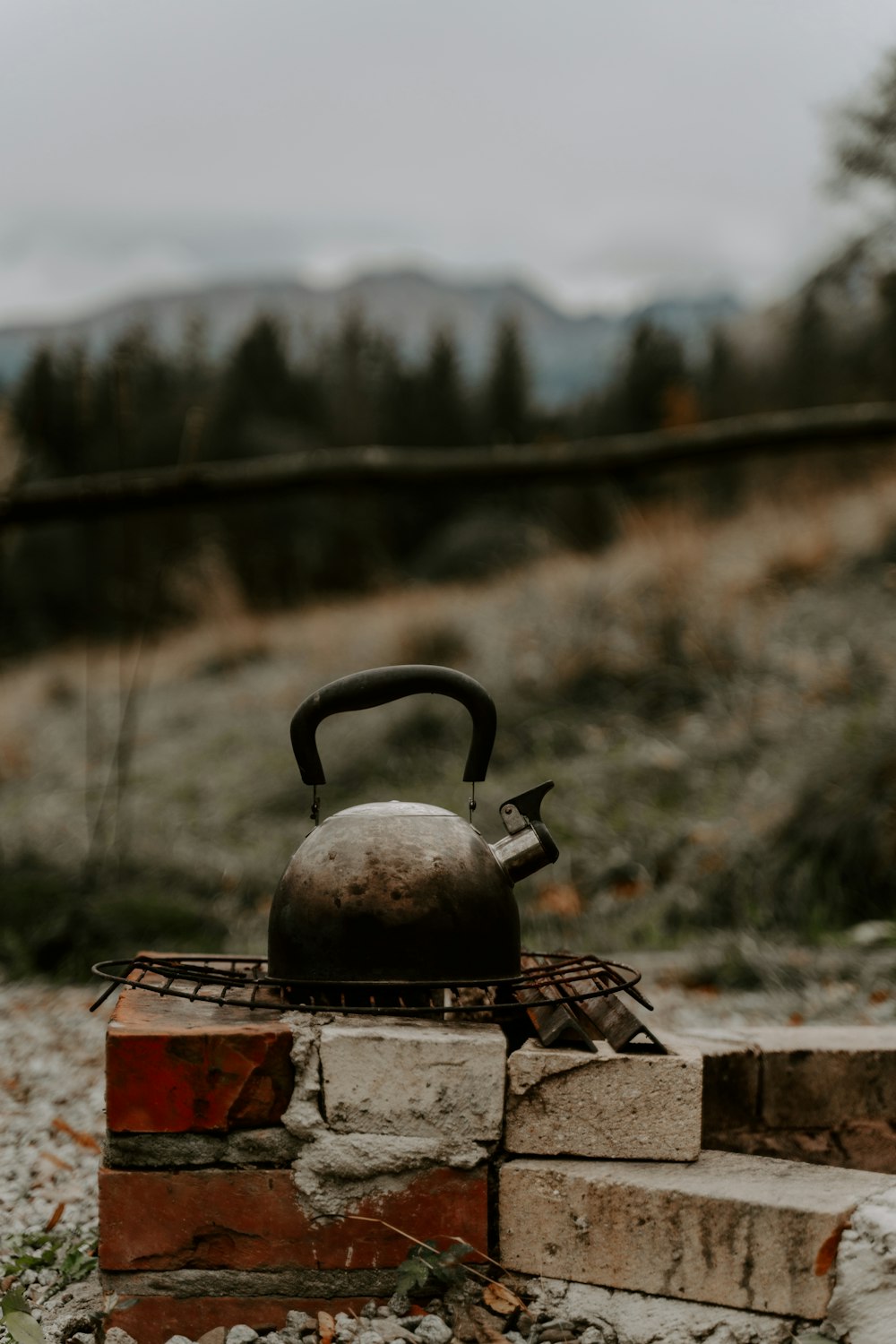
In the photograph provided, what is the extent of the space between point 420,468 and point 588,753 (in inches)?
74.3

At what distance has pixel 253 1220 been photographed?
1.77m

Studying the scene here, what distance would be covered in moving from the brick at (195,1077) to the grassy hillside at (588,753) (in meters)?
2.35

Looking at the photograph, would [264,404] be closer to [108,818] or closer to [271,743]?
[271,743]

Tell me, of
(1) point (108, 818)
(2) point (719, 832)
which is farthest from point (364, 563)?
(2) point (719, 832)

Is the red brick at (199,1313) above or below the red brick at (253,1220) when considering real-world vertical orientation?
below

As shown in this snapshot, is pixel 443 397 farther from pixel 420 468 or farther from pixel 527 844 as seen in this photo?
pixel 527 844

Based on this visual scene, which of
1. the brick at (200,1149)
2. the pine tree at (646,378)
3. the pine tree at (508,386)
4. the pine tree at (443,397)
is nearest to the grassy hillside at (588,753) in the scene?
the brick at (200,1149)

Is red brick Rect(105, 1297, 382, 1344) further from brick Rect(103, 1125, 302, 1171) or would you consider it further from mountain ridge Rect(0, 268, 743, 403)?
mountain ridge Rect(0, 268, 743, 403)

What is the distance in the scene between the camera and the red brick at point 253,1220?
177 centimetres

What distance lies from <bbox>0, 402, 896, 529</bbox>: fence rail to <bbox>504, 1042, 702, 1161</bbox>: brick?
11.7 ft

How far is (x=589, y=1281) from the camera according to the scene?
180cm

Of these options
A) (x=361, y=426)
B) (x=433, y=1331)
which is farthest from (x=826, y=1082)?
(x=361, y=426)

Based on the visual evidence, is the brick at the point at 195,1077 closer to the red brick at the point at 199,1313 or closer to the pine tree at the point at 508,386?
the red brick at the point at 199,1313

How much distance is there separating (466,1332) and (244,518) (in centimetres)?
1774
